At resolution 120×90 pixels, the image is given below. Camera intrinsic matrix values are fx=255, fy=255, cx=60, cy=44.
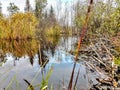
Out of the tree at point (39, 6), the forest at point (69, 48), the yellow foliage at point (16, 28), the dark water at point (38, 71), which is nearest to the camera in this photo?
the forest at point (69, 48)

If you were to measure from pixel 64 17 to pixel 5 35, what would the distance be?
38.4 meters

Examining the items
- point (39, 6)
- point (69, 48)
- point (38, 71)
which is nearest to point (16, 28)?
point (69, 48)

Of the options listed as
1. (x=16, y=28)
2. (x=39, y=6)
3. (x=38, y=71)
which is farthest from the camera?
(x=39, y=6)

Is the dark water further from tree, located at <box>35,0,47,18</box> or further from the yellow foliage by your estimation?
tree, located at <box>35,0,47,18</box>

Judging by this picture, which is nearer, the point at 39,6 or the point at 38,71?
the point at 38,71

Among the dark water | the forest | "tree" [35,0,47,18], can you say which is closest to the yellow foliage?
the forest

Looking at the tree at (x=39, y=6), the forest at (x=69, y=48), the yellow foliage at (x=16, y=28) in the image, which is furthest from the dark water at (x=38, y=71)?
the tree at (x=39, y=6)

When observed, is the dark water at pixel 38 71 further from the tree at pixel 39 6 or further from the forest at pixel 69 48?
the tree at pixel 39 6

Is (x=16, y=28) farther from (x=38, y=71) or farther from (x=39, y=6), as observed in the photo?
(x=39, y=6)

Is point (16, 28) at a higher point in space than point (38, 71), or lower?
lower

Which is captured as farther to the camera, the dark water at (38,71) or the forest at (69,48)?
the dark water at (38,71)

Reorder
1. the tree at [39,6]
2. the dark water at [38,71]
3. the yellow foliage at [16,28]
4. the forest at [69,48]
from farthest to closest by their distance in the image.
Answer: the tree at [39,6]
the yellow foliage at [16,28]
the dark water at [38,71]
the forest at [69,48]

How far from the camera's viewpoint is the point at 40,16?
5778cm

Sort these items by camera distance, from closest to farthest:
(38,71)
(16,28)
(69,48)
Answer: (38,71) → (69,48) → (16,28)
